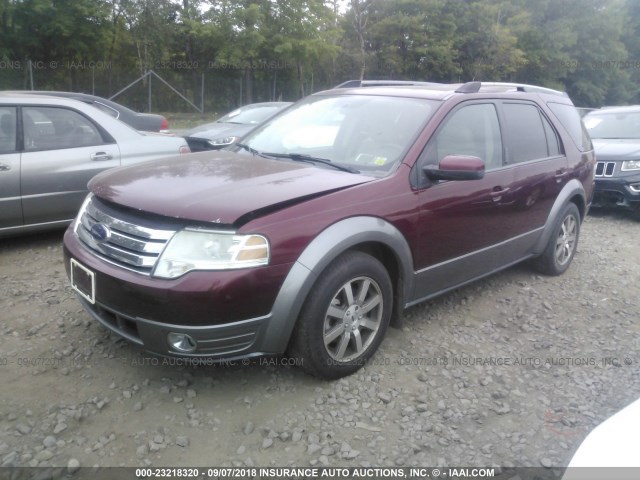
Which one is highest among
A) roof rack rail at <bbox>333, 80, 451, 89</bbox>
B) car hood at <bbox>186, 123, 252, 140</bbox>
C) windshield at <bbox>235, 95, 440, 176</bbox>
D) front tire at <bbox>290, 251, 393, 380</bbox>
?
roof rack rail at <bbox>333, 80, 451, 89</bbox>

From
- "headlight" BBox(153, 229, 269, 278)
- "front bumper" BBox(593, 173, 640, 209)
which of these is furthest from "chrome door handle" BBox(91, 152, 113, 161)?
"front bumper" BBox(593, 173, 640, 209)

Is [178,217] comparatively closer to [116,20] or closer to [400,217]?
[400,217]

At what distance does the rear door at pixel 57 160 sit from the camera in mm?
4875

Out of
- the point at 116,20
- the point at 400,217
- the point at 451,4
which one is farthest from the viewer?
the point at 451,4

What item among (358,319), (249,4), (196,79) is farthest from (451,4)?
(358,319)

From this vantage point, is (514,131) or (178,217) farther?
(514,131)

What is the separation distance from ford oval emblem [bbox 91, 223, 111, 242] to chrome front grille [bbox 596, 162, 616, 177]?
7215mm

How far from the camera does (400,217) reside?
10.8 ft

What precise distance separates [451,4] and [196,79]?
15196 millimetres

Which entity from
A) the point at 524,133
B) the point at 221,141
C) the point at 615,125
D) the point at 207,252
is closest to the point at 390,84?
the point at 524,133

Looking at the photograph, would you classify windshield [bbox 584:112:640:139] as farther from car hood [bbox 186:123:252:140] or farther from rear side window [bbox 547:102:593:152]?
car hood [bbox 186:123:252:140]

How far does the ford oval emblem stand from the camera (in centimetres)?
292

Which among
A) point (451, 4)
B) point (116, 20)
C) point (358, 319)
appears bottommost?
point (358, 319)

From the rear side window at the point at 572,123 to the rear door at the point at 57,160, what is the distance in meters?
4.27
